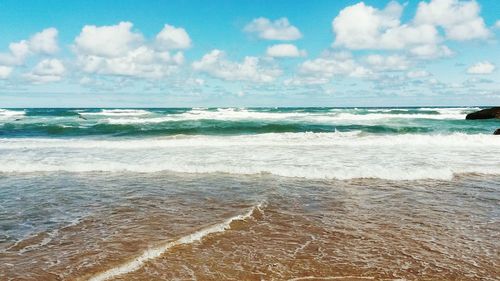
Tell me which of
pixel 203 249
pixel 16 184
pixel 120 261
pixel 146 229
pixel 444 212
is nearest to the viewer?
pixel 120 261

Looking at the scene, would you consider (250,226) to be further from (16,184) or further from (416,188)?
(16,184)

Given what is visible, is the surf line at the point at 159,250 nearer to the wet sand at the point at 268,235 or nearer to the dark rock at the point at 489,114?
the wet sand at the point at 268,235

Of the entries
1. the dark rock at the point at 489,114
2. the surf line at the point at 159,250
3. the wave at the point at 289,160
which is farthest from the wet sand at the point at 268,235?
the dark rock at the point at 489,114

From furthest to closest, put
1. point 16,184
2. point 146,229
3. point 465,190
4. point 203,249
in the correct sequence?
1. point 16,184
2. point 465,190
3. point 146,229
4. point 203,249

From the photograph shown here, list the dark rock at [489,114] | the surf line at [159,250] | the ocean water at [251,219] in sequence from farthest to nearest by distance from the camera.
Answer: the dark rock at [489,114] < the ocean water at [251,219] < the surf line at [159,250]

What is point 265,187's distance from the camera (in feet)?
29.7

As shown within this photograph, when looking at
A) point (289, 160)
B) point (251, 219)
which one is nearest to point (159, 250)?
point (251, 219)

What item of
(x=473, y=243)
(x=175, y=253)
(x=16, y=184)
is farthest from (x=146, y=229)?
(x=16, y=184)

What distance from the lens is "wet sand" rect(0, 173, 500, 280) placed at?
14.8ft

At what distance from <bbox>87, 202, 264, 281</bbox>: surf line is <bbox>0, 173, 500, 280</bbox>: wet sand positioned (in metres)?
0.01

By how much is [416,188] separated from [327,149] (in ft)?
23.6

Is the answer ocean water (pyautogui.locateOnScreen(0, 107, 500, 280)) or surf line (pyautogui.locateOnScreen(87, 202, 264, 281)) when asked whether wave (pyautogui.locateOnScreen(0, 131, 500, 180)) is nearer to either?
ocean water (pyautogui.locateOnScreen(0, 107, 500, 280))

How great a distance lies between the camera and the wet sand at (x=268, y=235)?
450 cm

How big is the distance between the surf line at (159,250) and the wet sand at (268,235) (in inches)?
0.5
